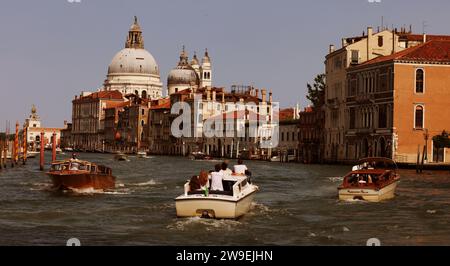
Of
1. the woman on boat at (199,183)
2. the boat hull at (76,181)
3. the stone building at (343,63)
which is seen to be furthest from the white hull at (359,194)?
the stone building at (343,63)

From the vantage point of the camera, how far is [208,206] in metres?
15.8

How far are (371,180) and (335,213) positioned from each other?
182 inches

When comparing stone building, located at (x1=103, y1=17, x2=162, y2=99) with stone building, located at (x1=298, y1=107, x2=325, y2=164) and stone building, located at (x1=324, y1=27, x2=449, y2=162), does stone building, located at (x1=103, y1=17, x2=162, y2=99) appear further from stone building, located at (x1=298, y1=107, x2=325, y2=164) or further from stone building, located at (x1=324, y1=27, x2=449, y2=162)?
stone building, located at (x1=324, y1=27, x2=449, y2=162)

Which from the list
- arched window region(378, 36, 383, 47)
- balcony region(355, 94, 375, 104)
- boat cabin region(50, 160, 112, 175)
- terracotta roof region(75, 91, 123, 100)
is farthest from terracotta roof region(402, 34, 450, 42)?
terracotta roof region(75, 91, 123, 100)

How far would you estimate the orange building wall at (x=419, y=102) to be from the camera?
4744cm

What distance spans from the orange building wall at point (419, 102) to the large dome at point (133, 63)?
360ft

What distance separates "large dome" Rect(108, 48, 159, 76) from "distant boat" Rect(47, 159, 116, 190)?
128 meters

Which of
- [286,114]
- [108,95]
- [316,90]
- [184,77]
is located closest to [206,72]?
[184,77]

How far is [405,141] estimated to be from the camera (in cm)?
4744

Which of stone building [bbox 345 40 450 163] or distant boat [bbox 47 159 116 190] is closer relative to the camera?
distant boat [bbox 47 159 116 190]

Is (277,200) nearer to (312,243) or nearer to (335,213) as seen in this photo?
(335,213)

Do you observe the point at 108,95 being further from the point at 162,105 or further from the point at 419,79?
the point at 419,79

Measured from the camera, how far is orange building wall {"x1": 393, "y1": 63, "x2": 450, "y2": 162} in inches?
1868
